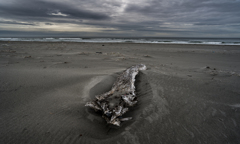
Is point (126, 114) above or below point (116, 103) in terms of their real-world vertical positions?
below

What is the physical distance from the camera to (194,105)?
2.51 meters

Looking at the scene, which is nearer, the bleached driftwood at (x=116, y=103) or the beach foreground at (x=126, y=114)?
the beach foreground at (x=126, y=114)

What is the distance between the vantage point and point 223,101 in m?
2.65

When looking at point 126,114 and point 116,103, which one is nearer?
point 126,114

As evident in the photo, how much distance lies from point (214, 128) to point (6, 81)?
504 centimetres

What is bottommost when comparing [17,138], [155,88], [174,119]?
[17,138]

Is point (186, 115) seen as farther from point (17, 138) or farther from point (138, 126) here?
point (17, 138)

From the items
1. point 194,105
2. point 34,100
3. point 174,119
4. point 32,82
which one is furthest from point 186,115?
point 32,82

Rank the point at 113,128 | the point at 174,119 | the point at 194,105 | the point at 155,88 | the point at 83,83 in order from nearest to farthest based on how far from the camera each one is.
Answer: the point at 113,128, the point at 174,119, the point at 194,105, the point at 155,88, the point at 83,83

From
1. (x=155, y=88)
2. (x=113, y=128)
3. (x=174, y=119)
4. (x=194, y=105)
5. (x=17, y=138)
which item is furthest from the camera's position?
(x=155, y=88)

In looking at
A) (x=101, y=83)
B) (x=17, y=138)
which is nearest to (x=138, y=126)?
(x=17, y=138)

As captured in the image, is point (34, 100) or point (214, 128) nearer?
point (214, 128)

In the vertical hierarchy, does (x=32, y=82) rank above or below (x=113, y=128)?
above

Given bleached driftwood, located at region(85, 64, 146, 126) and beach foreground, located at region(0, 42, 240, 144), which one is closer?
beach foreground, located at region(0, 42, 240, 144)
